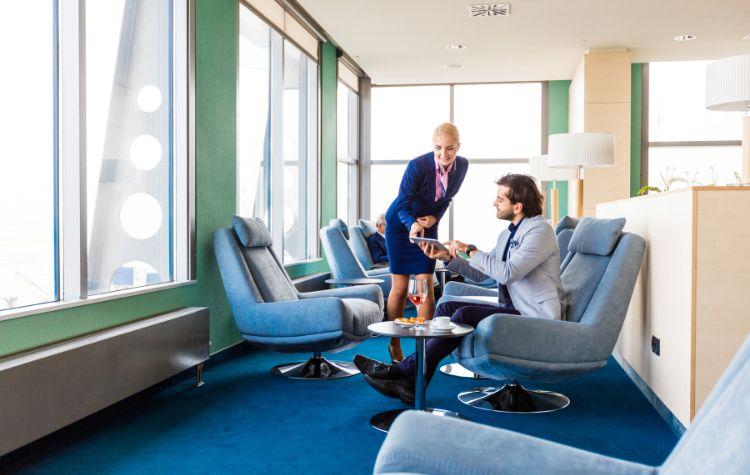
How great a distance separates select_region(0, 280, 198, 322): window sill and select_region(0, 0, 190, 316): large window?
41mm

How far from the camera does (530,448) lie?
53.2 inches

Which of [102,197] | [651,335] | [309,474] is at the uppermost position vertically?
[102,197]

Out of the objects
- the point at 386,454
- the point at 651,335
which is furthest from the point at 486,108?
the point at 386,454

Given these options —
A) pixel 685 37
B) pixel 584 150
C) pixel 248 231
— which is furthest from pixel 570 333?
pixel 685 37

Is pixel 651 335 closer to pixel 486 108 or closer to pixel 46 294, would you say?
pixel 46 294

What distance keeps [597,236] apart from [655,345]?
0.57 metres

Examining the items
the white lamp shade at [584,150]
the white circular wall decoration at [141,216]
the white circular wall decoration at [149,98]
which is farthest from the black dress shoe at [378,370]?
the white lamp shade at [584,150]

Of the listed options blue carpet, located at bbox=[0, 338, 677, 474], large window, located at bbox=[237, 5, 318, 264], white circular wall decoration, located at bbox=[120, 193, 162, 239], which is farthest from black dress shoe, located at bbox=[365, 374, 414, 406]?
large window, located at bbox=[237, 5, 318, 264]

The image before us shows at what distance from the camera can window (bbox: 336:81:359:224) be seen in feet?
27.1

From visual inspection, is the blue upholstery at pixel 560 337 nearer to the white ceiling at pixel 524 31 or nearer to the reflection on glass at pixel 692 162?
the white ceiling at pixel 524 31

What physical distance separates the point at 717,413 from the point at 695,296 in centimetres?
165

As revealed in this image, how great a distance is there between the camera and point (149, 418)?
3.12 meters

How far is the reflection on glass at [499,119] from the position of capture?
9.43 m

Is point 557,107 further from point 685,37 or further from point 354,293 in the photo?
point 354,293
